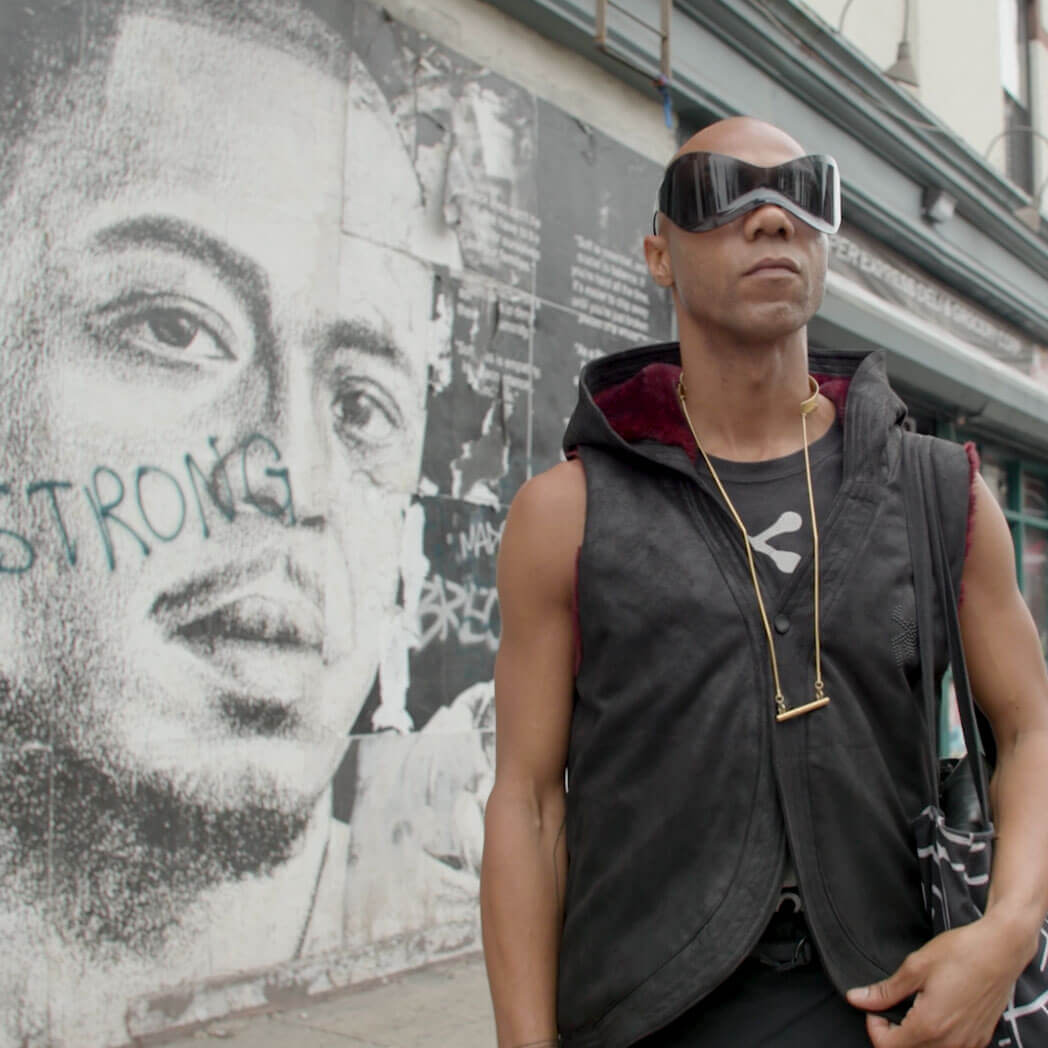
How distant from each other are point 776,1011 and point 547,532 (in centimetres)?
72

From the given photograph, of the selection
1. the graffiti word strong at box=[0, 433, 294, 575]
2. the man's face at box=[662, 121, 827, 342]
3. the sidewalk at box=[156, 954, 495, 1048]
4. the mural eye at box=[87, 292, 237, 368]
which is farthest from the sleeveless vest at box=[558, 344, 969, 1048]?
the mural eye at box=[87, 292, 237, 368]

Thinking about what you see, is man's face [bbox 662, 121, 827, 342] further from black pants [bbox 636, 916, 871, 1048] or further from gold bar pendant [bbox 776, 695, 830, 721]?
black pants [bbox 636, 916, 871, 1048]

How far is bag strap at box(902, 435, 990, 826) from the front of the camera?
1622 mm

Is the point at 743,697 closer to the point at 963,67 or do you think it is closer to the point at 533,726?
the point at 533,726

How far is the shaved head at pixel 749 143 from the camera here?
187cm

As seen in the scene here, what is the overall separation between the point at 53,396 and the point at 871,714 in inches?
122

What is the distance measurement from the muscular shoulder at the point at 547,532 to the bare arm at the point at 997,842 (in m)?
0.56

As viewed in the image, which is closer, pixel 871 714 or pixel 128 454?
pixel 871 714

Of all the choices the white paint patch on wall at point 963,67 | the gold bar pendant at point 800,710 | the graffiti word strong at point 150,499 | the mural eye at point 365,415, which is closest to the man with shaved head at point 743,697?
the gold bar pendant at point 800,710

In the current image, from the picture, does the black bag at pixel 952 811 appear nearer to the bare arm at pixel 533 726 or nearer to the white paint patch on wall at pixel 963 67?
the bare arm at pixel 533 726

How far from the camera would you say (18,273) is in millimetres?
3811

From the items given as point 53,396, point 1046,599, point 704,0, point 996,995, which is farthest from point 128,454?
point 1046,599

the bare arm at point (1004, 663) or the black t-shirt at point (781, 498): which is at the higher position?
the black t-shirt at point (781, 498)

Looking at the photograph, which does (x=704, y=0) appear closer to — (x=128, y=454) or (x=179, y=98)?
(x=179, y=98)
